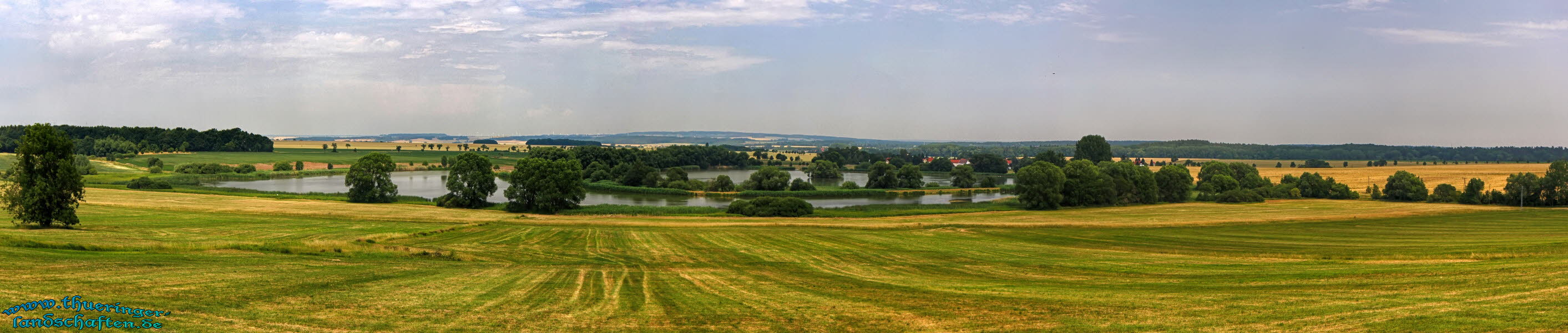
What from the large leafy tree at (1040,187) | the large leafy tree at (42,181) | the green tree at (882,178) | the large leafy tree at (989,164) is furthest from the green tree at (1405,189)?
the large leafy tree at (42,181)

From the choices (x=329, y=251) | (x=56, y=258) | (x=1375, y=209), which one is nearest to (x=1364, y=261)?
(x=329, y=251)

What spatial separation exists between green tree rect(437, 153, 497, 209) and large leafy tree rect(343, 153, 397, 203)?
6086 millimetres

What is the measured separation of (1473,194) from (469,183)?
86123 mm

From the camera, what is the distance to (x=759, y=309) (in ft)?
54.0

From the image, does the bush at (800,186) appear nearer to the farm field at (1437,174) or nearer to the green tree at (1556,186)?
the farm field at (1437,174)

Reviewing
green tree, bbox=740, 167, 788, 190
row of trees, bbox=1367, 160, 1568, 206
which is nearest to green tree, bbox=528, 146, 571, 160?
green tree, bbox=740, 167, 788, 190

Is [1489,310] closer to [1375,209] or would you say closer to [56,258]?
[56,258]

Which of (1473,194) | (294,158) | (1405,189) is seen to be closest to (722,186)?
(1405,189)

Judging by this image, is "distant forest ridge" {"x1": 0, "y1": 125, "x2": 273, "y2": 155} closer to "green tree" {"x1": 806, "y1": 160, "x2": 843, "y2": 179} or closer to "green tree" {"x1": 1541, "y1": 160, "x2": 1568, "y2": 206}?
"green tree" {"x1": 806, "y1": 160, "x2": 843, "y2": 179}

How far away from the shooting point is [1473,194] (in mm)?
70938

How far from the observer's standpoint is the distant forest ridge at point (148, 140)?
5118 inches

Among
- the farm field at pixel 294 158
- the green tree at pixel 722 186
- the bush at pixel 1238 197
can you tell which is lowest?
the green tree at pixel 722 186

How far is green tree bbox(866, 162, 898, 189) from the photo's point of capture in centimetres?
10844

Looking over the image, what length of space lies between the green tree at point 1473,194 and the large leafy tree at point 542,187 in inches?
3009
